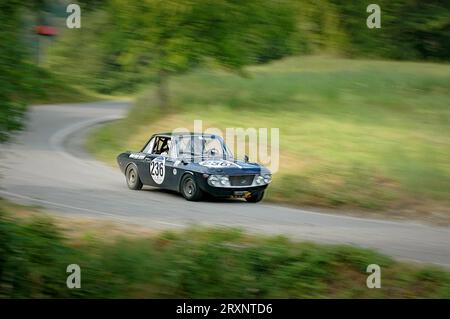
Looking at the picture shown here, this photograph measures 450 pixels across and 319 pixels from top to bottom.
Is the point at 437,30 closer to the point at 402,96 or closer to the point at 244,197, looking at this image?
the point at 244,197

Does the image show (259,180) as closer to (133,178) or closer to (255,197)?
(255,197)

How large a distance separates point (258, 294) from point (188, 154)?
747cm

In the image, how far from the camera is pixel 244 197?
55.6 feet

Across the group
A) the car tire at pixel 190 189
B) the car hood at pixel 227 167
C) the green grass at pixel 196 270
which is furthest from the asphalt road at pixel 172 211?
the green grass at pixel 196 270

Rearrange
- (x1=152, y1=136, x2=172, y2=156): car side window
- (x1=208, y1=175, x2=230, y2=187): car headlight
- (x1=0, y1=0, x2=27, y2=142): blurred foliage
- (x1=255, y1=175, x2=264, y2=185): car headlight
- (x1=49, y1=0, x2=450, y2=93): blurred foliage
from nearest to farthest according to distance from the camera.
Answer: (x1=0, y1=0, x2=27, y2=142): blurred foliage < (x1=49, y1=0, x2=450, y2=93): blurred foliage < (x1=208, y1=175, x2=230, y2=187): car headlight < (x1=255, y1=175, x2=264, y2=185): car headlight < (x1=152, y1=136, x2=172, y2=156): car side window

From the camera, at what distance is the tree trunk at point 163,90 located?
88.8 ft

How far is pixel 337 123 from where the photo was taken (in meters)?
24.1

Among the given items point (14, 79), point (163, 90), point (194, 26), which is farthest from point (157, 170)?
point (163, 90)

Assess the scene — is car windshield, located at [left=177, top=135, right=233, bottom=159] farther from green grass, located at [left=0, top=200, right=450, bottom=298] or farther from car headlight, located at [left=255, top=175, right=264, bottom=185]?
green grass, located at [left=0, top=200, right=450, bottom=298]

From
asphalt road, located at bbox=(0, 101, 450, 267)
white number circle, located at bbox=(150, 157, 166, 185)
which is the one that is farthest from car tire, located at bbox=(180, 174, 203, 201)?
white number circle, located at bbox=(150, 157, 166, 185)

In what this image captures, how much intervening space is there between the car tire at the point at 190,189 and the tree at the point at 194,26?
2311mm

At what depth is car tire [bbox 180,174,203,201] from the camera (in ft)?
53.5

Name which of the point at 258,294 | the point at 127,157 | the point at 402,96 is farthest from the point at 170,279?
the point at 402,96

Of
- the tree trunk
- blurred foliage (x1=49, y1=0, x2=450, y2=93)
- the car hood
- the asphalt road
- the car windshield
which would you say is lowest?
the asphalt road
